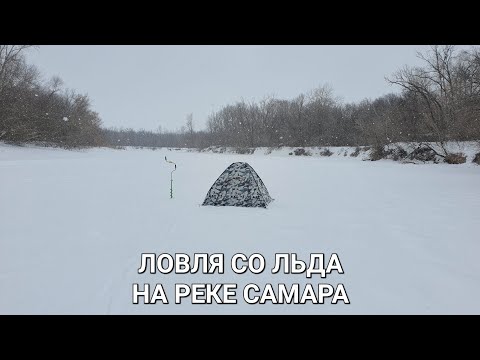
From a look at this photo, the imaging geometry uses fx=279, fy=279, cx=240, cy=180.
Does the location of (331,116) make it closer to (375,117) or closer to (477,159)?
(375,117)

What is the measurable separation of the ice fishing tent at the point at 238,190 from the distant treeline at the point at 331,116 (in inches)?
583

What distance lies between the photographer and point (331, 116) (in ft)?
162

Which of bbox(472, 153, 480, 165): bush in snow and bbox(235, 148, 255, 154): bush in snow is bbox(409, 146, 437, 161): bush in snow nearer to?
bbox(472, 153, 480, 165): bush in snow

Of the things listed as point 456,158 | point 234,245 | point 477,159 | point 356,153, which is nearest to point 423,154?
point 456,158

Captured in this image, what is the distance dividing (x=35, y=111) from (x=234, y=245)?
35.8 m

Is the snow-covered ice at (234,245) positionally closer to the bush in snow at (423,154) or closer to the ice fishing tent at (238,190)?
the ice fishing tent at (238,190)

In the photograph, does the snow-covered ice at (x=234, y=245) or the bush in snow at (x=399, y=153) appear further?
the bush in snow at (x=399, y=153)

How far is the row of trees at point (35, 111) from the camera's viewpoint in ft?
87.7

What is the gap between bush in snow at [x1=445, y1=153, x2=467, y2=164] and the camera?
19795 millimetres

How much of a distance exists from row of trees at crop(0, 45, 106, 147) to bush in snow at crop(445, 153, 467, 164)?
3678 cm

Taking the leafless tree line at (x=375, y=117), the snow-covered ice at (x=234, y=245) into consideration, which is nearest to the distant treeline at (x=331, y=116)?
the leafless tree line at (x=375, y=117)
